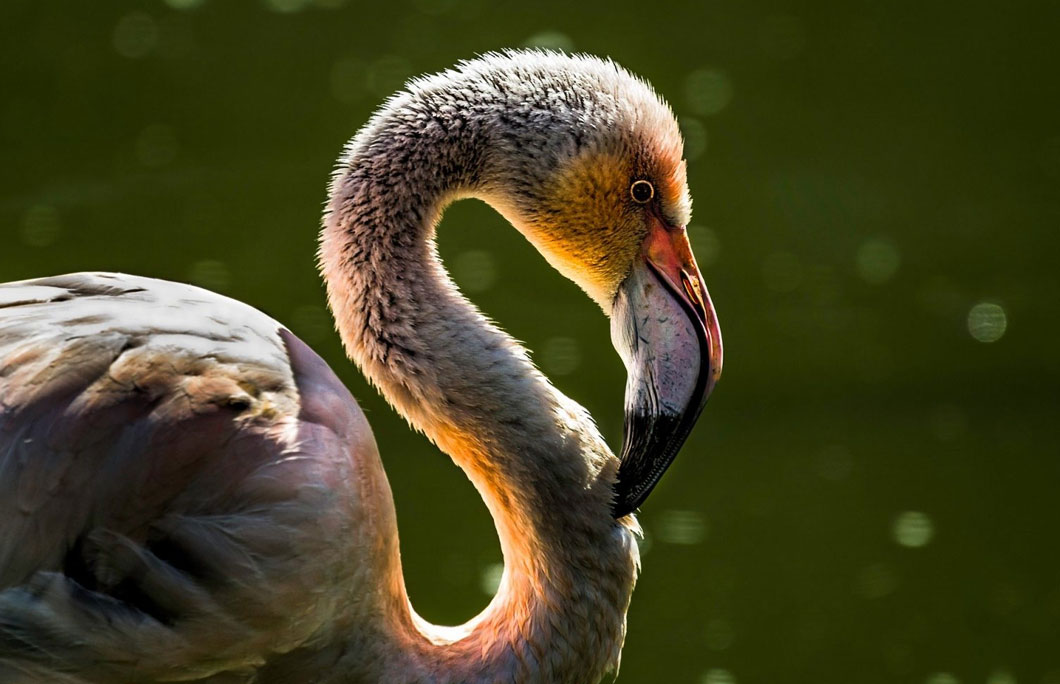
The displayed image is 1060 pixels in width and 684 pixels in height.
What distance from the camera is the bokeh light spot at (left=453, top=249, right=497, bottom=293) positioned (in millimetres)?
3619

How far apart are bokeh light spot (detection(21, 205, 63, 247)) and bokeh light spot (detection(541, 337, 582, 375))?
4.52ft

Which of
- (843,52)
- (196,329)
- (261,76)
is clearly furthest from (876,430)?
(196,329)

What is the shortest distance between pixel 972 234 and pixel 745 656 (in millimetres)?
1518

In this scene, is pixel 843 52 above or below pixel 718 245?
above

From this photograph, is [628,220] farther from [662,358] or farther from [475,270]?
[475,270]

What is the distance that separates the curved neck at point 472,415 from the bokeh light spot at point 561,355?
167 centimetres

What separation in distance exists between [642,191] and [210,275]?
198 cm

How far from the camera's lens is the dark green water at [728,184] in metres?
3.57

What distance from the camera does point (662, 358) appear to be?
69.9 inches

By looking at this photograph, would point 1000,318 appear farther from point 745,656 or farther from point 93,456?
point 93,456

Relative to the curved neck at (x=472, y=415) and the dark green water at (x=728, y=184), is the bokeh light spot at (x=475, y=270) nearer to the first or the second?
the dark green water at (x=728, y=184)

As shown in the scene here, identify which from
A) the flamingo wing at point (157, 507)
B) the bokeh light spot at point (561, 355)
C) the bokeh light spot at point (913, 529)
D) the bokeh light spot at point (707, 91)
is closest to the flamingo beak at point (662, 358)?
the flamingo wing at point (157, 507)

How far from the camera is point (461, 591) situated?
303 centimetres

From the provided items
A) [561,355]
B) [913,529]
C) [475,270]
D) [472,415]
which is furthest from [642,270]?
[475,270]
